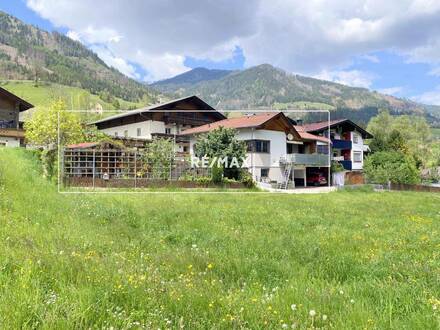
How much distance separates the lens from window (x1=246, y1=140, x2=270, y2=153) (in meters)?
37.7

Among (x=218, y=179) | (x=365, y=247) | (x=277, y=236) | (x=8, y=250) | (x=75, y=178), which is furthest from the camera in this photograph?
(x=218, y=179)

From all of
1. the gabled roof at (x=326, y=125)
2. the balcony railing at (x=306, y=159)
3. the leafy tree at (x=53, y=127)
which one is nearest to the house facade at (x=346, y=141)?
the gabled roof at (x=326, y=125)

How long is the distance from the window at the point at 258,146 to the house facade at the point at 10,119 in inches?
1322

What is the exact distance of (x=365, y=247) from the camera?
307 inches

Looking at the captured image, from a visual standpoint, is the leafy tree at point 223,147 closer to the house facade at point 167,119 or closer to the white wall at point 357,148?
the house facade at point 167,119

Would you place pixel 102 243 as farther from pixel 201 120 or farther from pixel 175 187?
pixel 201 120

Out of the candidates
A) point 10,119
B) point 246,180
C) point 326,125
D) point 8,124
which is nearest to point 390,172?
point 326,125

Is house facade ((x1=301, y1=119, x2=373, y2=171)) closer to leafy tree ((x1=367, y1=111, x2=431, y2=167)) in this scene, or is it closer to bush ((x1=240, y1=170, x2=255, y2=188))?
leafy tree ((x1=367, y1=111, x2=431, y2=167))

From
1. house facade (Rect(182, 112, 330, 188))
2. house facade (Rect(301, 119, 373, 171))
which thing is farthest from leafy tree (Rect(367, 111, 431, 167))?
house facade (Rect(182, 112, 330, 188))

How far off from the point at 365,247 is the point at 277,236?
1976 millimetres

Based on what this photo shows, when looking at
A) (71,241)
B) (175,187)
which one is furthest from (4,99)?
(71,241)

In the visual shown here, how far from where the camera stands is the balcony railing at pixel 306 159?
3981 centimetres

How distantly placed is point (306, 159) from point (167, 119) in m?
19.7

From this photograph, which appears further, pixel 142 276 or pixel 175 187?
pixel 175 187
